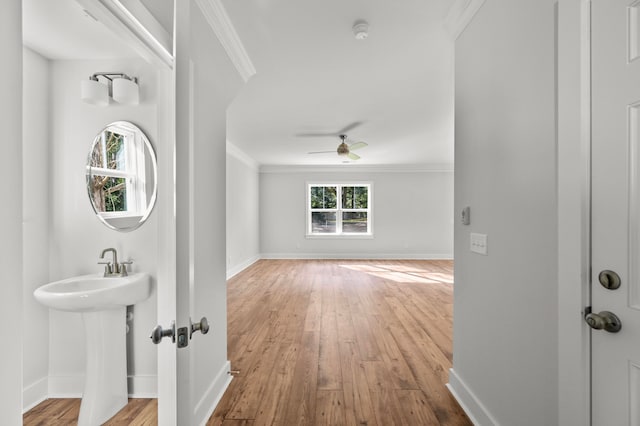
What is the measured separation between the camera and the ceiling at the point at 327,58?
1703 millimetres

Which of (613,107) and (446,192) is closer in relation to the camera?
(613,107)

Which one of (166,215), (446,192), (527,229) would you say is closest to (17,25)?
(166,215)

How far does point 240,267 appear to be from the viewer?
243 inches

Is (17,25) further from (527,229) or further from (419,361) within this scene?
(419,361)

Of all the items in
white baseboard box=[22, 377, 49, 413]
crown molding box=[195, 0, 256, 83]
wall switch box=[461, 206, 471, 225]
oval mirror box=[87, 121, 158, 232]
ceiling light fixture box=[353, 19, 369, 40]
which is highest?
ceiling light fixture box=[353, 19, 369, 40]

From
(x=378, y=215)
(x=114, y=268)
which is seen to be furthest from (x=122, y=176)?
(x=378, y=215)

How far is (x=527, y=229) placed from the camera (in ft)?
4.22

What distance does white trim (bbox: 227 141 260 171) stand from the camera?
561 cm

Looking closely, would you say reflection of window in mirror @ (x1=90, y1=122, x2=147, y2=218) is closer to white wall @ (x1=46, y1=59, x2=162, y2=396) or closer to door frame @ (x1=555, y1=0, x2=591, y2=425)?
white wall @ (x1=46, y1=59, x2=162, y2=396)

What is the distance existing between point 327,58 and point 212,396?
2.60 meters

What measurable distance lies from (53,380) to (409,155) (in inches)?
254

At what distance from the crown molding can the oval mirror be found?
2.73 feet

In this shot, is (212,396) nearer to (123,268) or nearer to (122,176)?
(123,268)

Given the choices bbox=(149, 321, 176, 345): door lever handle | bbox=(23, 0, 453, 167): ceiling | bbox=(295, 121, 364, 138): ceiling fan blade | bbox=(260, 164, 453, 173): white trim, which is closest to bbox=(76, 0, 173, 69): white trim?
bbox=(23, 0, 453, 167): ceiling
